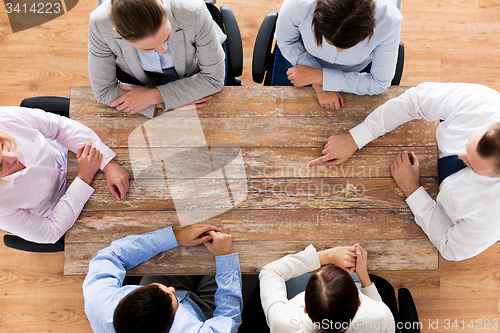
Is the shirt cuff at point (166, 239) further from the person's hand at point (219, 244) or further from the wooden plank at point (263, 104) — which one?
the wooden plank at point (263, 104)

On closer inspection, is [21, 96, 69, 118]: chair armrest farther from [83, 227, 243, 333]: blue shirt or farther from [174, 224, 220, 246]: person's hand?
[174, 224, 220, 246]: person's hand

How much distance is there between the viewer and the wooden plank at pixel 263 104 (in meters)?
1.43

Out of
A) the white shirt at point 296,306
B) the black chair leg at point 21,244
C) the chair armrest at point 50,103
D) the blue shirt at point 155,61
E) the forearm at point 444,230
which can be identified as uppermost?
the blue shirt at point 155,61

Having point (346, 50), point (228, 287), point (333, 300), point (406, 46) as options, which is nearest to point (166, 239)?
point (228, 287)

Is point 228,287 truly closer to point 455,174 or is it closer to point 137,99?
point 137,99

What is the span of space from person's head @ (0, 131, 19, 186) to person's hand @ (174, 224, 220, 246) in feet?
2.29

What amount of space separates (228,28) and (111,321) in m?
1.40

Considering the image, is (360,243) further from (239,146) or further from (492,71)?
(492,71)

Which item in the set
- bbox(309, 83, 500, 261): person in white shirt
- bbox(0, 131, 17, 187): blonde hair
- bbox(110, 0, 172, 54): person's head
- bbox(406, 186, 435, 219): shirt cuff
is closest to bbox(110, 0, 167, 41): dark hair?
bbox(110, 0, 172, 54): person's head

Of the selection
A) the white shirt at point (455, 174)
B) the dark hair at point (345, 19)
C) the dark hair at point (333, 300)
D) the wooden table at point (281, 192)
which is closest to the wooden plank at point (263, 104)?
the wooden table at point (281, 192)

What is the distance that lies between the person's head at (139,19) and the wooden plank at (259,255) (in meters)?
0.85

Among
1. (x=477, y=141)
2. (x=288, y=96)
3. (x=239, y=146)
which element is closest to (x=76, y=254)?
(x=239, y=146)

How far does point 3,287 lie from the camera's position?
203 centimetres

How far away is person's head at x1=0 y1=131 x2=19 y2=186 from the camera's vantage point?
1.21m
